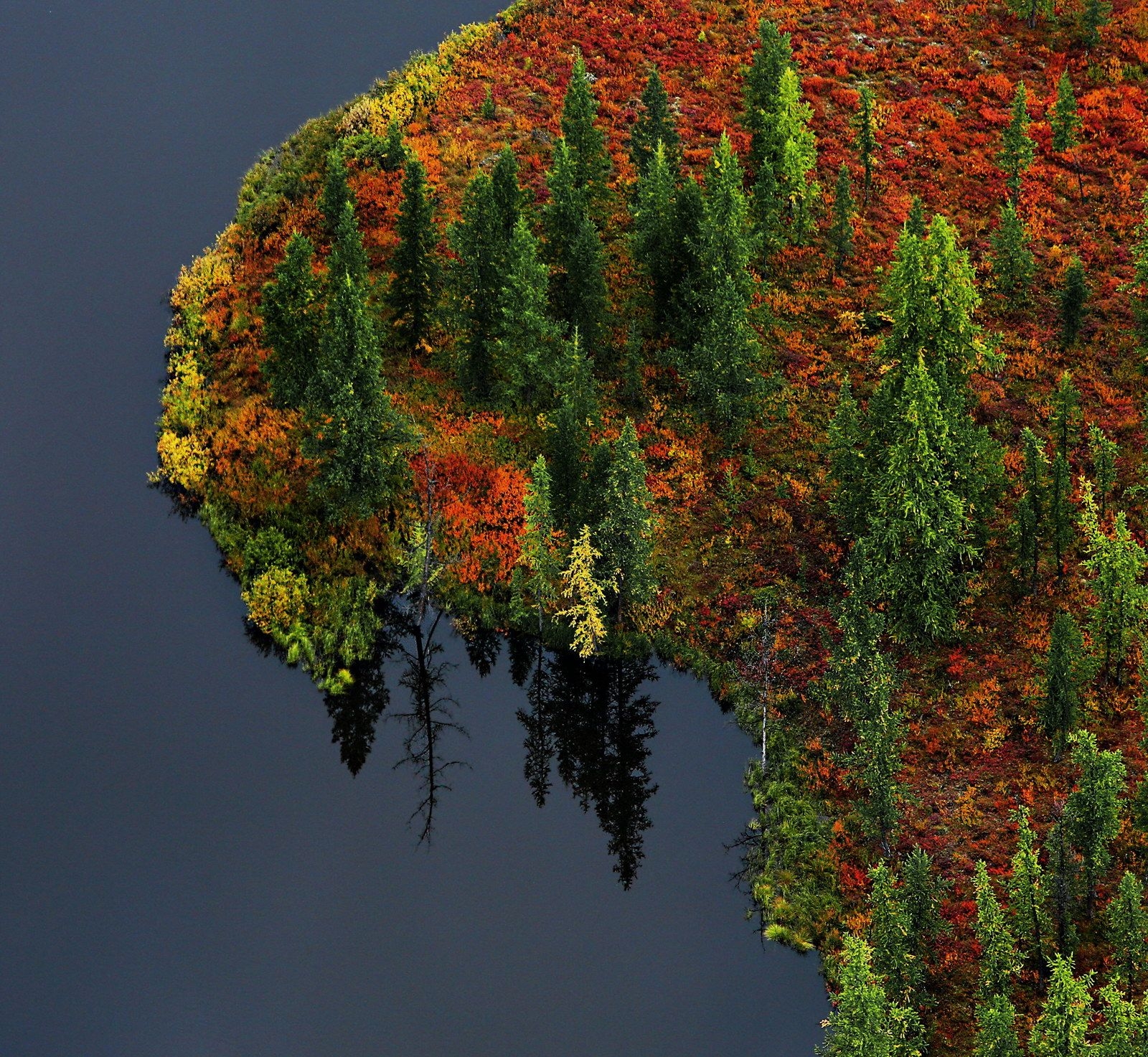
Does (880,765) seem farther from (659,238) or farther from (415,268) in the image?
(415,268)

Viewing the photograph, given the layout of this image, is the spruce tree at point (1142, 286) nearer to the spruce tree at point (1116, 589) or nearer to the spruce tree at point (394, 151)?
the spruce tree at point (1116, 589)

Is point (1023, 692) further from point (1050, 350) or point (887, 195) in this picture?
point (887, 195)

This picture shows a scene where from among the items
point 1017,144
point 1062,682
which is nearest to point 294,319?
point 1062,682

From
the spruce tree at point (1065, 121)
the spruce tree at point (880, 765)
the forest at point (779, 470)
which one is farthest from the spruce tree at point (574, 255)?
the spruce tree at point (1065, 121)

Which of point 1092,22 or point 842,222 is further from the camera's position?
point 1092,22

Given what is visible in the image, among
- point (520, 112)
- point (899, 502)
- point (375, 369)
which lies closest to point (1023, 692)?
point (899, 502)

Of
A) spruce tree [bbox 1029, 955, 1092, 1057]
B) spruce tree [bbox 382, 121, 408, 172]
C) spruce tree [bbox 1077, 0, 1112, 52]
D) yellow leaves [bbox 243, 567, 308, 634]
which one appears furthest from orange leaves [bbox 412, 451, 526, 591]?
spruce tree [bbox 1077, 0, 1112, 52]
